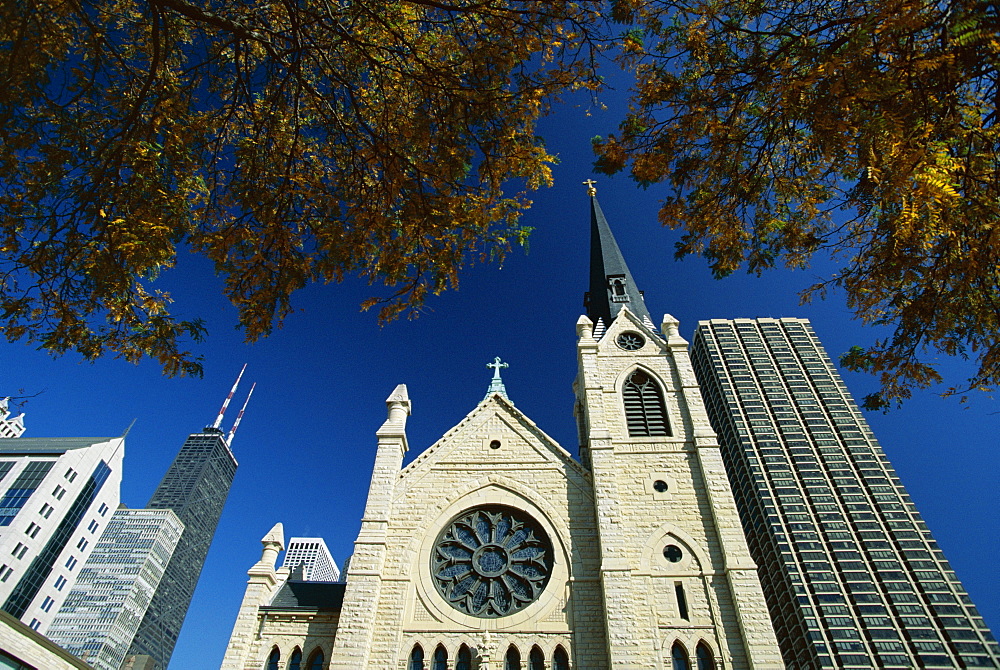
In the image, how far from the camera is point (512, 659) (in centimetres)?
1381

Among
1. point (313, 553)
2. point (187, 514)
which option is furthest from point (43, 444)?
point (313, 553)

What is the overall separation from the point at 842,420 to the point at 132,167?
88.2 meters

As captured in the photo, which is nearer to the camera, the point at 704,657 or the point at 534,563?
the point at 704,657

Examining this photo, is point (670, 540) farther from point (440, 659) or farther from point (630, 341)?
point (630, 341)

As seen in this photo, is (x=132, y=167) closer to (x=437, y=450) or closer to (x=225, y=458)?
(x=437, y=450)

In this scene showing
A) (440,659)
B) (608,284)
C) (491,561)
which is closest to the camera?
(440,659)

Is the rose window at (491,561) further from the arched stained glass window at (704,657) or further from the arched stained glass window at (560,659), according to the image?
the arched stained glass window at (704,657)

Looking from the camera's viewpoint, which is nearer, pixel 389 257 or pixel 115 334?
pixel 115 334

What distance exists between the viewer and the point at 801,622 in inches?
2389

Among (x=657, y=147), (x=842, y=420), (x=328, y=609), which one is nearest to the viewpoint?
(x=657, y=147)

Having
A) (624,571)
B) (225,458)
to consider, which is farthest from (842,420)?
(225,458)

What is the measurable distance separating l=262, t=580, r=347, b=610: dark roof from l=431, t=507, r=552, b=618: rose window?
293 centimetres

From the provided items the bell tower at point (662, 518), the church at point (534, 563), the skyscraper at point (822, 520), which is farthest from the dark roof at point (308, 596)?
the skyscraper at point (822, 520)

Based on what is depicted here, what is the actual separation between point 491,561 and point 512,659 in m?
2.67
